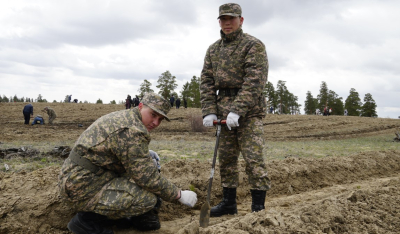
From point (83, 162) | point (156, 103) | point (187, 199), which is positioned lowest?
point (187, 199)

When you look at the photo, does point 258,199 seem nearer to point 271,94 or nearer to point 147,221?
point 147,221

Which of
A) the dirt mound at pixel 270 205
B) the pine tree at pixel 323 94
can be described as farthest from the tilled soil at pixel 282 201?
the pine tree at pixel 323 94

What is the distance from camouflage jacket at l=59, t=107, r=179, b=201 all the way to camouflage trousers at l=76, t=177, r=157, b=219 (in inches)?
3.2

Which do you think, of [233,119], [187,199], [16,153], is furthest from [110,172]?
[16,153]

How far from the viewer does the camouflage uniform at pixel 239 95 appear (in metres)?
3.73

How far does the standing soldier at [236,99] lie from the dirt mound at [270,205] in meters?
0.47

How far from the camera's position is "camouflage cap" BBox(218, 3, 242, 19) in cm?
373

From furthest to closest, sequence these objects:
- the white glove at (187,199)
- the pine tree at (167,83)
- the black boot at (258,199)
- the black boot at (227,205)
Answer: the pine tree at (167,83) → the black boot at (227,205) → the black boot at (258,199) → the white glove at (187,199)

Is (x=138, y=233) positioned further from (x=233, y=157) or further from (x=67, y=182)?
(x=233, y=157)

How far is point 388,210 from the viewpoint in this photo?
12.3 feet

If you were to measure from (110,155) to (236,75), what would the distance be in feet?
5.87

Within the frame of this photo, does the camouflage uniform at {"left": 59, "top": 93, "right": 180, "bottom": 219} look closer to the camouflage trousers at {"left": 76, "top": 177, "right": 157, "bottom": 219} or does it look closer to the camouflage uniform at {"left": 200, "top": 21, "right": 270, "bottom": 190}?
the camouflage trousers at {"left": 76, "top": 177, "right": 157, "bottom": 219}

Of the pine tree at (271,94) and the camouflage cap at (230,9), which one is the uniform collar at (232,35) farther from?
the pine tree at (271,94)

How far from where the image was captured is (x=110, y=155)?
316 centimetres
